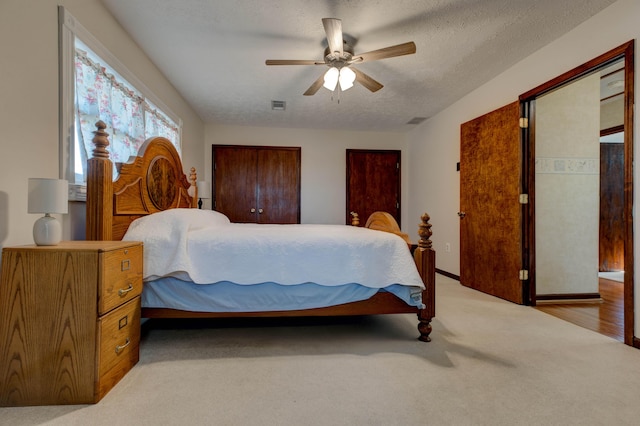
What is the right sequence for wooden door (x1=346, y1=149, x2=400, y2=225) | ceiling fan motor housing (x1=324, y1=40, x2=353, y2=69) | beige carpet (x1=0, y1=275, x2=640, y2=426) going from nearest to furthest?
beige carpet (x1=0, y1=275, x2=640, y2=426) → ceiling fan motor housing (x1=324, y1=40, x2=353, y2=69) → wooden door (x1=346, y1=149, x2=400, y2=225)

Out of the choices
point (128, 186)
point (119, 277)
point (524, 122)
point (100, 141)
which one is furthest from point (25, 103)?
point (524, 122)

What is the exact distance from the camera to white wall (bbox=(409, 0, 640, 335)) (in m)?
2.17

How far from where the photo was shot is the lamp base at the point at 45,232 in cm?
141

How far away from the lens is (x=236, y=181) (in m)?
5.29

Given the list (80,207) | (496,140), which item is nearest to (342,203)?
(496,140)

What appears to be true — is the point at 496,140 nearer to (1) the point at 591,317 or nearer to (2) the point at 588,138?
(2) the point at 588,138

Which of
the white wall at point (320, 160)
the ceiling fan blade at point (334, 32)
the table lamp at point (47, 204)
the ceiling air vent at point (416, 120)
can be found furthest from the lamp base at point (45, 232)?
the ceiling air vent at point (416, 120)

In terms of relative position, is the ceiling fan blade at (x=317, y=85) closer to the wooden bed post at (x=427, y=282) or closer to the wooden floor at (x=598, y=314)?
the wooden bed post at (x=427, y=282)

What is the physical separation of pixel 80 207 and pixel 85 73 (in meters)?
0.91

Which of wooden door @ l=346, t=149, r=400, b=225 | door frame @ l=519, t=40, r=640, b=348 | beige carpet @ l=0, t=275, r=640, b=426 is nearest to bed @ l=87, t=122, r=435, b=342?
beige carpet @ l=0, t=275, r=640, b=426

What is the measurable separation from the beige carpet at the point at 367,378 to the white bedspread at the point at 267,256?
456 millimetres

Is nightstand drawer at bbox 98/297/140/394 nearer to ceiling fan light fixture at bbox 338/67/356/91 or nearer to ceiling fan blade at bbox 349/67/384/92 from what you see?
ceiling fan light fixture at bbox 338/67/356/91

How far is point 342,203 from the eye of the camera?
5555mm

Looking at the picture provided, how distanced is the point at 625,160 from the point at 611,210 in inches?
157
